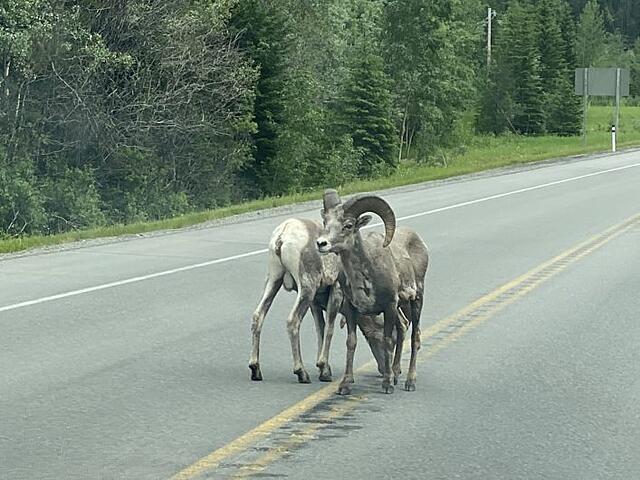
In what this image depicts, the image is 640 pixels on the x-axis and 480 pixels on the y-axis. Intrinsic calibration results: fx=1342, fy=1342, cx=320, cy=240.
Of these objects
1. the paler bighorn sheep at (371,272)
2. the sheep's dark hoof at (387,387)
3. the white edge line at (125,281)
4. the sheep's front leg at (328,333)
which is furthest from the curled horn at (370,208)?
the white edge line at (125,281)

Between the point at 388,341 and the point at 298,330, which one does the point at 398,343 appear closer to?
the point at 388,341

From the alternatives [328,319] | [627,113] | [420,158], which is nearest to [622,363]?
[328,319]

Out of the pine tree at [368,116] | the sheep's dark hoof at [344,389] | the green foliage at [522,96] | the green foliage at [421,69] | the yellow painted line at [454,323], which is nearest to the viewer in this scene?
the yellow painted line at [454,323]

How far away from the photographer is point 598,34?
127625mm

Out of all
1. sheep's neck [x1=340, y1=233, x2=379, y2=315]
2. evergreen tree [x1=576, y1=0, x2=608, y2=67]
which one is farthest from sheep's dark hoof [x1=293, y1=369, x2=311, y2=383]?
evergreen tree [x1=576, y1=0, x2=608, y2=67]

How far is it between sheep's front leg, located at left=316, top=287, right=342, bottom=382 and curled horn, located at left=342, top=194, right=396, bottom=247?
1.88ft

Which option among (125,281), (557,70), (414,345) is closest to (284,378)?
(414,345)

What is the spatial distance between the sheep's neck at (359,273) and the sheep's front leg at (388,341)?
0.13 metres

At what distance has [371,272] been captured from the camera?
8922 millimetres

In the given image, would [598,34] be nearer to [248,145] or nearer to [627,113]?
[627,113]

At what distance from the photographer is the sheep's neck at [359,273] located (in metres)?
8.88

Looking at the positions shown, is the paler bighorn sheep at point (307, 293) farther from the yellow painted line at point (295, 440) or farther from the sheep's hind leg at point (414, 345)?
the yellow painted line at point (295, 440)

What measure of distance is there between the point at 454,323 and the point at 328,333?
3.17 metres

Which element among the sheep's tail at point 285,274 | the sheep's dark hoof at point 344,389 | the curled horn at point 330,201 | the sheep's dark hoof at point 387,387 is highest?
the curled horn at point 330,201
